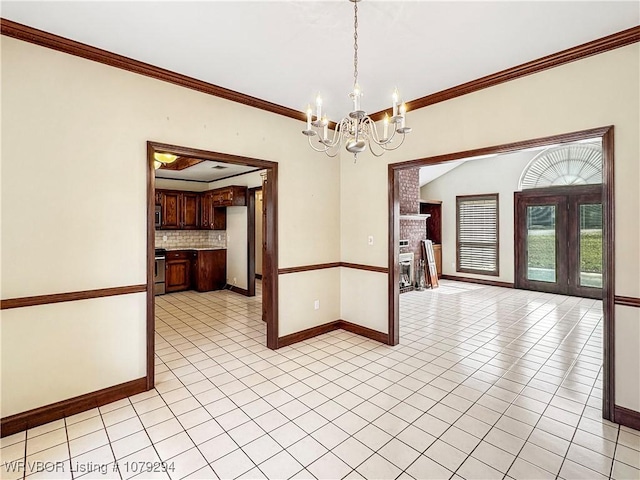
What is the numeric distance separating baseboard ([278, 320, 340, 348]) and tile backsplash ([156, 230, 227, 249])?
13.3 feet

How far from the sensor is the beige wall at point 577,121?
7.63 feet

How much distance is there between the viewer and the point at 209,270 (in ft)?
23.7

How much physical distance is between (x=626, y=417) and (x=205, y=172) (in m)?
7.03

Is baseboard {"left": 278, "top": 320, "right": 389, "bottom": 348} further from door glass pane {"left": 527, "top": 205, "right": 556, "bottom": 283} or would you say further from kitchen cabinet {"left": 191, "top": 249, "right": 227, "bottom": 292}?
door glass pane {"left": 527, "top": 205, "right": 556, "bottom": 283}

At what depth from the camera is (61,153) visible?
2.42 m

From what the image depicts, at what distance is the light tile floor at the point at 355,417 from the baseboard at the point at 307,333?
11cm

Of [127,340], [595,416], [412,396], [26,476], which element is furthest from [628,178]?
[26,476]

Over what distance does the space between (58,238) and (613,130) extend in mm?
4361

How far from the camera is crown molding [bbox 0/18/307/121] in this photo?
2248 mm

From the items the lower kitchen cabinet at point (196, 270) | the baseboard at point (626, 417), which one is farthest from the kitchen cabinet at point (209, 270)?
the baseboard at point (626, 417)

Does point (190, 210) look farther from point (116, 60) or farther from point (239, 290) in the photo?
point (116, 60)

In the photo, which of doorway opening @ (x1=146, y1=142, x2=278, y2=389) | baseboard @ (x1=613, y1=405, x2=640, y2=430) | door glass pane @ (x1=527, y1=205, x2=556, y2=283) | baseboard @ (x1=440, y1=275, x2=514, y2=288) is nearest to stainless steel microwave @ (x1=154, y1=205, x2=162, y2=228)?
doorway opening @ (x1=146, y1=142, x2=278, y2=389)

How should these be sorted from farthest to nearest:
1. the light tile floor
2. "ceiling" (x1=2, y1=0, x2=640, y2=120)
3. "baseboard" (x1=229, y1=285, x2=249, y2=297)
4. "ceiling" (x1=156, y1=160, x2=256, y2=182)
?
"baseboard" (x1=229, y1=285, x2=249, y2=297), "ceiling" (x1=156, y1=160, x2=256, y2=182), "ceiling" (x1=2, y1=0, x2=640, y2=120), the light tile floor

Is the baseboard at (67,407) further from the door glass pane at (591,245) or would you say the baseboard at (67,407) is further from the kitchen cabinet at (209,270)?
the door glass pane at (591,245)
